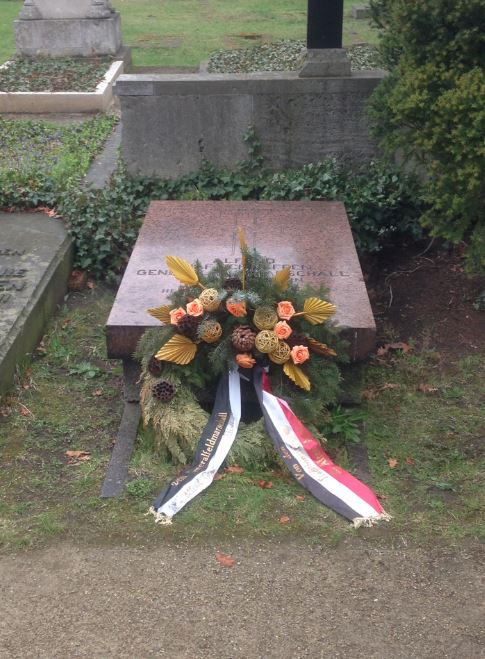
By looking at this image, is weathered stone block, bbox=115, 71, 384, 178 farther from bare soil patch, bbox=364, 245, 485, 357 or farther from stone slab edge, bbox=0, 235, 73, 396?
stone slab edge, bbox=0, 235, 73, 396

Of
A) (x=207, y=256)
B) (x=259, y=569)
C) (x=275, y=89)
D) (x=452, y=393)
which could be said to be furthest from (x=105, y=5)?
(x=259, y=569)

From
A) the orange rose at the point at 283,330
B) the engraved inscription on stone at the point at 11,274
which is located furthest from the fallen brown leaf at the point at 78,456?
the engraved inscription on stone at the point at 11,274

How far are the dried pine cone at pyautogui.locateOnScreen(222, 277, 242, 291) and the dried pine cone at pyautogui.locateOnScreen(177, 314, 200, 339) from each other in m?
0.26

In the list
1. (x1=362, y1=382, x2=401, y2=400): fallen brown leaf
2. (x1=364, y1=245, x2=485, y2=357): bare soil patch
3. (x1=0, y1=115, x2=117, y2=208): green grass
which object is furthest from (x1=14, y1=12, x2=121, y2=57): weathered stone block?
(x1=362, y1=382, x2=401, y2=400): fallen brown leaf

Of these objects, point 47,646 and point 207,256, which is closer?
point 47,646

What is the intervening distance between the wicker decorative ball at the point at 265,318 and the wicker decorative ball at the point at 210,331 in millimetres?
191

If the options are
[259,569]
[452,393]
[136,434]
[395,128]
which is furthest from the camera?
[395,128]

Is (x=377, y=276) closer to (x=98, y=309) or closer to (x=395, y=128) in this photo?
(x=395, y=128)

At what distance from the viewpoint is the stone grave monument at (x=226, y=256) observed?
180 inches

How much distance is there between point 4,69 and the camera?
476 inches

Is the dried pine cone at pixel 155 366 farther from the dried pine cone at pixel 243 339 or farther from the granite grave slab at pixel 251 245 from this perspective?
the dried pine cone at pixel 243 339

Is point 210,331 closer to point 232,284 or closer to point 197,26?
point 232,284

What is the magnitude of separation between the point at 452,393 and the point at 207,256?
168 cm

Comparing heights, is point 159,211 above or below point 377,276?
above
